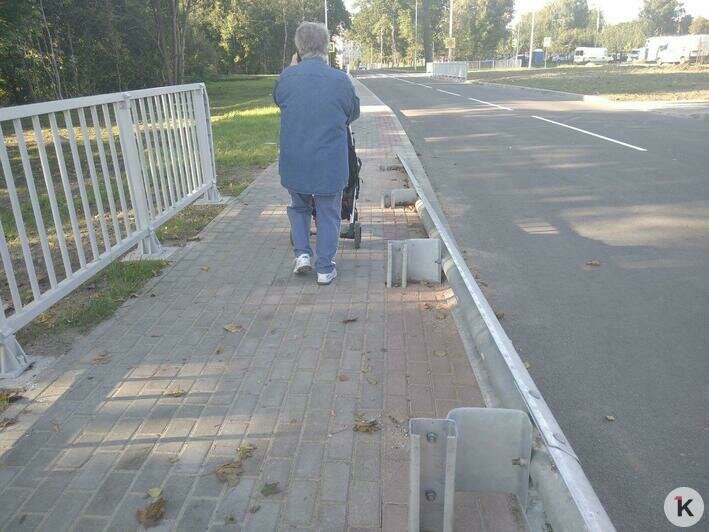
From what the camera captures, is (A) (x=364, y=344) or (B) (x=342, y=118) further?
(B) (x=342, y=118)

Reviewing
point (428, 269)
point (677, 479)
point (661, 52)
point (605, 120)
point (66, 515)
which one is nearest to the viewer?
point (66, 515)

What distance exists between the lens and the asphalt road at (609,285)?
2.94 metres

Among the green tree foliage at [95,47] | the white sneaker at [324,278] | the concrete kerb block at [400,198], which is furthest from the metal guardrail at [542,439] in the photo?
the green tree foliage at [95,47]

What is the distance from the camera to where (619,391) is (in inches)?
135

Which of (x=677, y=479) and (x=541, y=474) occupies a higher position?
(x=541, y=474)

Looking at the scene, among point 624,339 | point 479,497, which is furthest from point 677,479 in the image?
point 624,339

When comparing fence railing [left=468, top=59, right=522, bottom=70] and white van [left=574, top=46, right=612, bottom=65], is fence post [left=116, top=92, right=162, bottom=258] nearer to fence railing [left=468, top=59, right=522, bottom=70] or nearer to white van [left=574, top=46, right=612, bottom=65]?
fence railing [left=468, top=59, right=522, bottom=70]

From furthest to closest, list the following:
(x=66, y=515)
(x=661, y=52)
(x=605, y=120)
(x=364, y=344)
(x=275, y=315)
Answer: (x=661, y=52), (x=605, y=120), (x=275, y=315), (x=364, y=344), (x=66, y=515)

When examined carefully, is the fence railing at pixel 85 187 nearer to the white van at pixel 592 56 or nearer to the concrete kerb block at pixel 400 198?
the concrete kerb block at pixel 400 198

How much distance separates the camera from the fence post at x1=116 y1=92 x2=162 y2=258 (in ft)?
17.0

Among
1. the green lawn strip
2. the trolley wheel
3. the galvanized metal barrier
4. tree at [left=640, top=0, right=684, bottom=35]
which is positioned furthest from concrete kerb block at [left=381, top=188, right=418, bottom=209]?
tree at [left=640, top=0, right=684, bottom=35]

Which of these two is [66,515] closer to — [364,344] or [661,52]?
[364,344]

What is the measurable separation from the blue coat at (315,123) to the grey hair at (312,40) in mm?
79

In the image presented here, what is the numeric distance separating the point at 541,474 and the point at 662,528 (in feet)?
2.43
